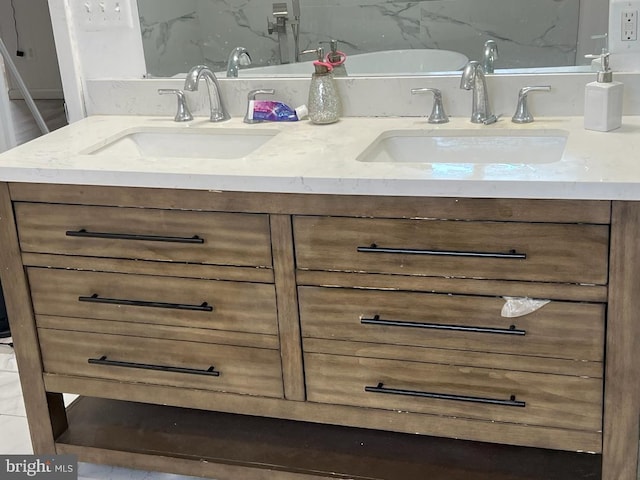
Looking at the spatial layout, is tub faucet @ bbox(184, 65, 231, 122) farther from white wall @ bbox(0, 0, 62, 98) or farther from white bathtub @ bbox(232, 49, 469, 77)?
white wall @ bbox(0, 0, 62, 98)

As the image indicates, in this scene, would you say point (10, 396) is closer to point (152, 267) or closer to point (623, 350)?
point (152, 267)

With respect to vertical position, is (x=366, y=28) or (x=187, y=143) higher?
(x=366, y=28)

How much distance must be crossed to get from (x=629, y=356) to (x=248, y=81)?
126cm

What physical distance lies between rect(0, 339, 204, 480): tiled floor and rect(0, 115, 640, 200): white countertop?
0.84 m

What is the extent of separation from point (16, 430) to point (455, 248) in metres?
1.53

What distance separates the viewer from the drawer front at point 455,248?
5.38 feet

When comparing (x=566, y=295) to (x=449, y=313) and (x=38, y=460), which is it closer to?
(x=449, y=313)

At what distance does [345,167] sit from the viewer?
1.79 metres

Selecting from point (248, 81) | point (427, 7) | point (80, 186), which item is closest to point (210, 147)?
point (248, 81)

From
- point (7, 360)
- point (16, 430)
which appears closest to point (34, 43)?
point (7, 360)

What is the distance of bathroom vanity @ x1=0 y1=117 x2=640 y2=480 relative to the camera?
167 centimetres

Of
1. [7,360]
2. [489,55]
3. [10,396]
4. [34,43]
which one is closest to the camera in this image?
[489,55]

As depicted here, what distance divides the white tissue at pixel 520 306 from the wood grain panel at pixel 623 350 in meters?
0.14

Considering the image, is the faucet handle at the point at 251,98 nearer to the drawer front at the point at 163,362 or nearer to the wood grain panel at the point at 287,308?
the wood grain panel at the point at 287,308
